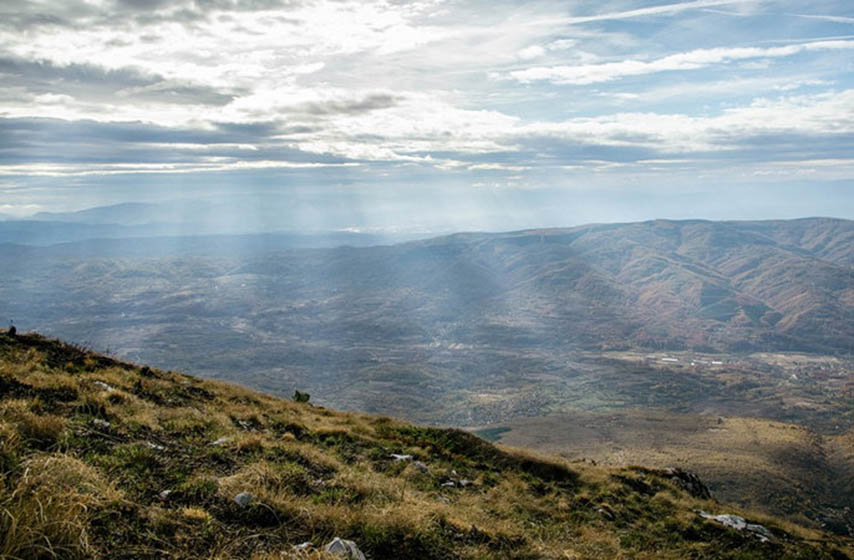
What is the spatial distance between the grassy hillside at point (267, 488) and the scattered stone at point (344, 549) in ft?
1.38

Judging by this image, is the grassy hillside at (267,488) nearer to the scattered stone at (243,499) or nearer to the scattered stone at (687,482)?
the scattered stone at (243,499)

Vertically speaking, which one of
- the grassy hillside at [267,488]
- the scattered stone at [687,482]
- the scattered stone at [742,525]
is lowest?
the scattered stone at [687,482]

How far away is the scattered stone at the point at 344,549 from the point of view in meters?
6.81

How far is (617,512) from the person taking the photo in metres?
17.5

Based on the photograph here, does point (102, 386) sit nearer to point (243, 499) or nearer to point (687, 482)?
point (243, 499)

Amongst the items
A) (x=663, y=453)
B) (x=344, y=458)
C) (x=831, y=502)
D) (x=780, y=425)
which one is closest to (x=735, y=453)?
(x=663, y=453)

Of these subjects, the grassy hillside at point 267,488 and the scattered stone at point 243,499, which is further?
the scattered stone at point 243,499

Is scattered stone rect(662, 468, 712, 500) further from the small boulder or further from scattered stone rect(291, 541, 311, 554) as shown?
the small boulder

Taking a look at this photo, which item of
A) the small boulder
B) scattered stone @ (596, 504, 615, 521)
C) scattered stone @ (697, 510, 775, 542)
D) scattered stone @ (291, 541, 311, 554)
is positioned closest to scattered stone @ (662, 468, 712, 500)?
scattered stone @ (697, 510, 775, 542)

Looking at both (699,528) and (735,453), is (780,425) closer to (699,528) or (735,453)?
(735,453)

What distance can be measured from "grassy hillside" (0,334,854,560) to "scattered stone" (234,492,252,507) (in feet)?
0.21

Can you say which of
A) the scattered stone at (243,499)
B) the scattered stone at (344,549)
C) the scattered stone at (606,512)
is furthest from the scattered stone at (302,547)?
the scattered stone at (606,512)

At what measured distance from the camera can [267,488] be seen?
371 inches

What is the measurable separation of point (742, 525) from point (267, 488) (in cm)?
1765
